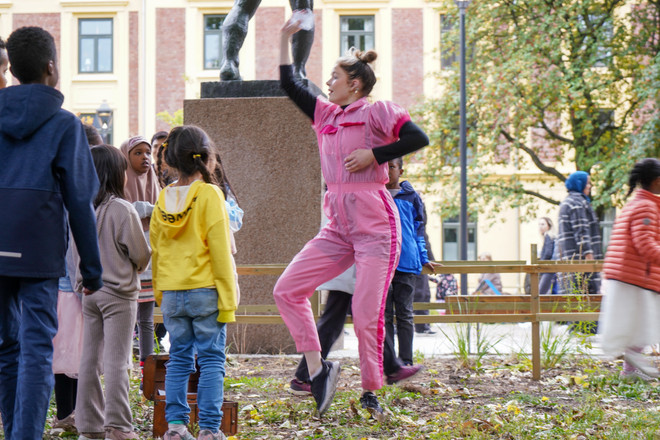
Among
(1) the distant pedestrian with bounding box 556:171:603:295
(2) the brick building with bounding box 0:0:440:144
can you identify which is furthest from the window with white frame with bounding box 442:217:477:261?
(1) the distant pedestrian with bounding box 556:171:603:295

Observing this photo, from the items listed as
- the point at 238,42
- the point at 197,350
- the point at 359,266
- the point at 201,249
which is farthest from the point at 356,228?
the point at 238,42

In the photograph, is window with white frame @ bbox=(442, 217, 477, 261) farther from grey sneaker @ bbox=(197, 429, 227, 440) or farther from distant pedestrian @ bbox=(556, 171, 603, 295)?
grey sneaker @ bbox=(197, 429, 227, 440)

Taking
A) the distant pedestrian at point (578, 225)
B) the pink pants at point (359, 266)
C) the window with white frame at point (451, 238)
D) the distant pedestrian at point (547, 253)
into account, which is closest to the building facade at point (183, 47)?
the window with white frame at point (451, 238)

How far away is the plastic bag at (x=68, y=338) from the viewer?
4746mm

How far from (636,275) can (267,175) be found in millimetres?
3431

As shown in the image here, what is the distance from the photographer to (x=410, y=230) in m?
6.44

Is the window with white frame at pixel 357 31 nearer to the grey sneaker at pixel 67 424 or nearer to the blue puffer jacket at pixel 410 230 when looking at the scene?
the blue puffer jacket at pixel 410 230

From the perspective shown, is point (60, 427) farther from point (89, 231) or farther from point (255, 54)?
point (255, 54)

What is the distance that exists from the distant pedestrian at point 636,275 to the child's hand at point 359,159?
2546 millimetres

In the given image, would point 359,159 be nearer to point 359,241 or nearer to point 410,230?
point 359,241

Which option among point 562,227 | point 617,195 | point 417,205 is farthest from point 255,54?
point 417,205

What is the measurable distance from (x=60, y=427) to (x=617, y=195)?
18096 mm

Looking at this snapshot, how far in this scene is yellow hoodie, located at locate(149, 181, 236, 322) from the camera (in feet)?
14.1

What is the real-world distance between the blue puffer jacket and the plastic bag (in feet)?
8.19
